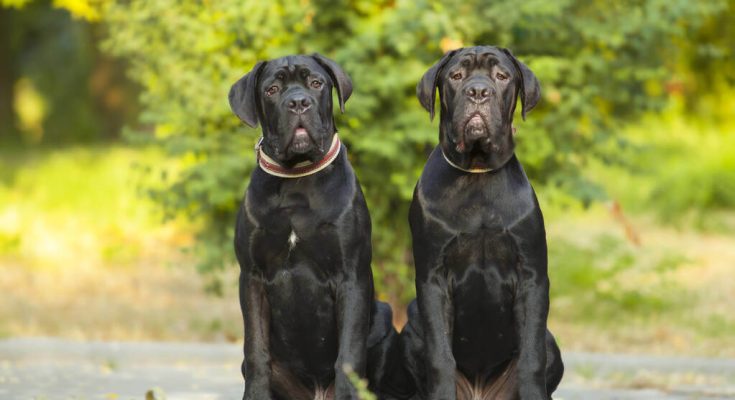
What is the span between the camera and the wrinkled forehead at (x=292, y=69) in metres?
5.62

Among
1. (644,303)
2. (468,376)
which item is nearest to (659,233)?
(644,303)

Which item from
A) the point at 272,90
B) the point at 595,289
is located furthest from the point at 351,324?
the point at 595,289

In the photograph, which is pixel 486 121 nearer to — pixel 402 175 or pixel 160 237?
pixel 402 175

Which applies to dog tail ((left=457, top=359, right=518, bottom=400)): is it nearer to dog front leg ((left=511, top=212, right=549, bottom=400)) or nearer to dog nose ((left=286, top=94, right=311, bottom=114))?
dog front leg ((left=511, top=212, right=549, bottom=400))

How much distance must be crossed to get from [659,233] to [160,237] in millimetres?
6187

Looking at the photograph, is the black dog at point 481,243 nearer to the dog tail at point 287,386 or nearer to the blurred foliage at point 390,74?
the dog tail at point 287,386

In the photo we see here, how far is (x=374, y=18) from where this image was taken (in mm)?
8867

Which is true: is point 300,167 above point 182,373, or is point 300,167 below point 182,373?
above

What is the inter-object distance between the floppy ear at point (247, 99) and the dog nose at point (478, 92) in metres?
1.02

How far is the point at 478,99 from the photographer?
5348 mm

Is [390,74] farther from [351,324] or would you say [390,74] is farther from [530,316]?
[530,316]

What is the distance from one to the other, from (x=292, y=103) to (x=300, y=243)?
24.4 inches

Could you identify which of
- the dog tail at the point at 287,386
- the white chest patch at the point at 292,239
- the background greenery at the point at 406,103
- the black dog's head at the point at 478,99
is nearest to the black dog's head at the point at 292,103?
the white chest patch at the point at 292,239

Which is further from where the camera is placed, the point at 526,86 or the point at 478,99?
the point at 526,86
